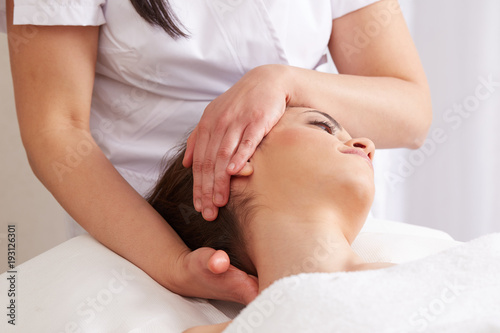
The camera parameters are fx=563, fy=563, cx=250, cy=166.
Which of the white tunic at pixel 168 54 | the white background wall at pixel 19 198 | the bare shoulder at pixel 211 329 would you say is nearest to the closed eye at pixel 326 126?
the white tunic at pixel 168 54

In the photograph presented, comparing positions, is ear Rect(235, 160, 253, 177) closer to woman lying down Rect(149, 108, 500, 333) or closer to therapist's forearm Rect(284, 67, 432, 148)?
woman lying down Rect(149, 108, 500, 333)

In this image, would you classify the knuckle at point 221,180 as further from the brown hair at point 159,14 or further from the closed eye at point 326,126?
the brown hair at point 159,14

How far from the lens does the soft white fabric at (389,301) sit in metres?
0.59

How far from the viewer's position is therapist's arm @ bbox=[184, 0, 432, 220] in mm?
872

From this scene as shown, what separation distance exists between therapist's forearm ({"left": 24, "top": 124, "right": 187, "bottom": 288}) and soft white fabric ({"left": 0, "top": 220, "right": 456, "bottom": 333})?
24mm

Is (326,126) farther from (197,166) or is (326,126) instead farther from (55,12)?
(55,12)

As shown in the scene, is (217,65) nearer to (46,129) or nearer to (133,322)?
(46,129)

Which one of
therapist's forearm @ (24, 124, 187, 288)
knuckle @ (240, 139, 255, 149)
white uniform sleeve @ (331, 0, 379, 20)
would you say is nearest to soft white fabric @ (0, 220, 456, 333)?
therapist's forearm @ (24, 124, 187, 288)

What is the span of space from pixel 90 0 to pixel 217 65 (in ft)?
0.86

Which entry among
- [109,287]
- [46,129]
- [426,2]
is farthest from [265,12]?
[426,2]

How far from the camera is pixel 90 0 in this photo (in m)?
1.02

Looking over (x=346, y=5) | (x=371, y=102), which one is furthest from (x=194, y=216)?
(x=346, y=5)

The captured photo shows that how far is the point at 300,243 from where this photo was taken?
780 millimetres

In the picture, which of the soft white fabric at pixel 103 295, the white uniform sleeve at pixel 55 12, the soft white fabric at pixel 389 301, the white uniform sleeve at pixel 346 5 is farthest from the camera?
the white uniform sleeve at pixel 346 5
